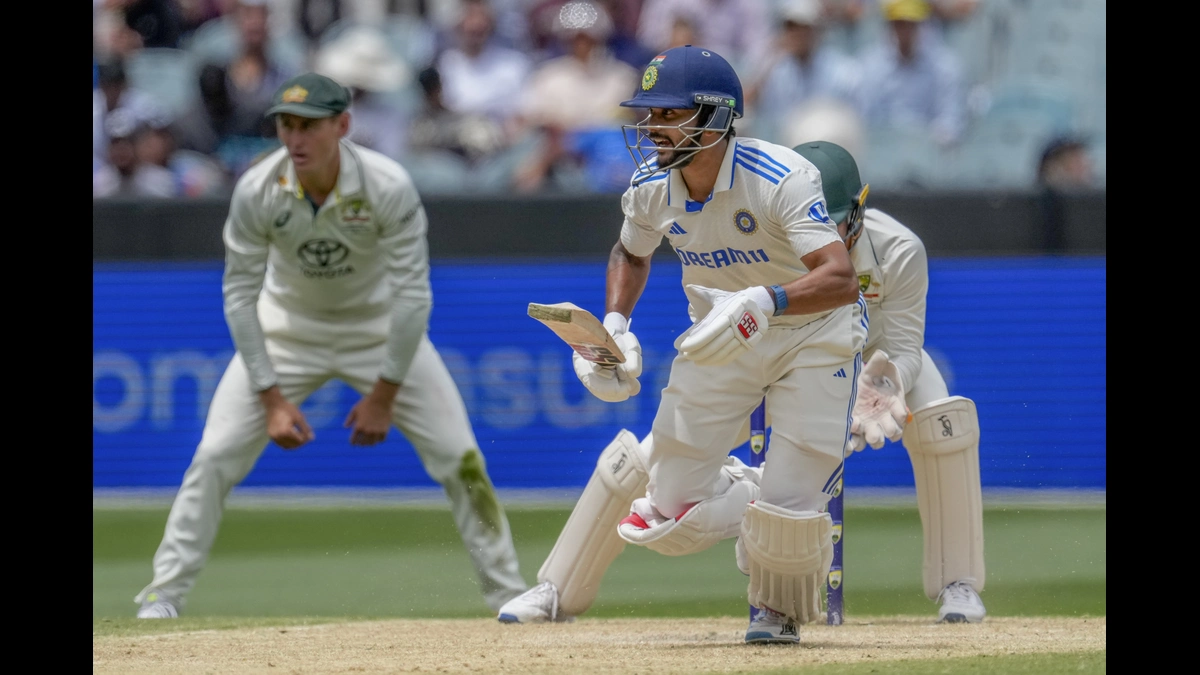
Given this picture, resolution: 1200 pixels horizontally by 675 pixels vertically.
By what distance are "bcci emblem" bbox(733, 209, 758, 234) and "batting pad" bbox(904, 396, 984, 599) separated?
154 centimetres

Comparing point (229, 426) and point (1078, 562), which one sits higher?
point (229, 426)

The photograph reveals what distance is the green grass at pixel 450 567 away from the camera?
692 cm

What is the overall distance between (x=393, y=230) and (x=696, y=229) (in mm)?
2251

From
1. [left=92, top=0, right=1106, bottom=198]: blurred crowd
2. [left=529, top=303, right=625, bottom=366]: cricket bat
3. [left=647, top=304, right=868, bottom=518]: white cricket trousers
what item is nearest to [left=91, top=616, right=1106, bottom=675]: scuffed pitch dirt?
[left=647, top=304, right=868, bottom=518]: white cricket trousers

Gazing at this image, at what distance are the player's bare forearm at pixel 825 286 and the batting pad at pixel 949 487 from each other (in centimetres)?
154

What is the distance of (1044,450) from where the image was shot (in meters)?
9.35

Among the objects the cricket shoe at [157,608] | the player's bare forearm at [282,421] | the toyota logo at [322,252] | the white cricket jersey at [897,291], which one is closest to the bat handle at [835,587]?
the white cricket jersey at [897,291]

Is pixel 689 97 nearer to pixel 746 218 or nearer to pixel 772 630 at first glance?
pixel 746 218

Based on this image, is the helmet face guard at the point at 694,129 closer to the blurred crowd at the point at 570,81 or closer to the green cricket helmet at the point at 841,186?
the green cricket helmet at the point at 841,186

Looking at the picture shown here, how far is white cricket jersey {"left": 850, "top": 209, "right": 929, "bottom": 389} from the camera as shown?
5.98 m

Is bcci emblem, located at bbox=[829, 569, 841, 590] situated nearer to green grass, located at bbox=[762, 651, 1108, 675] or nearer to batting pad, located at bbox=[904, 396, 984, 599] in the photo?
batting pad, located at bbox=[904, 396, 984, 599]

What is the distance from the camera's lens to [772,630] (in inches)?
198

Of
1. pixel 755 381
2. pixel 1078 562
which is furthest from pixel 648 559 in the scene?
pixel 755 381
